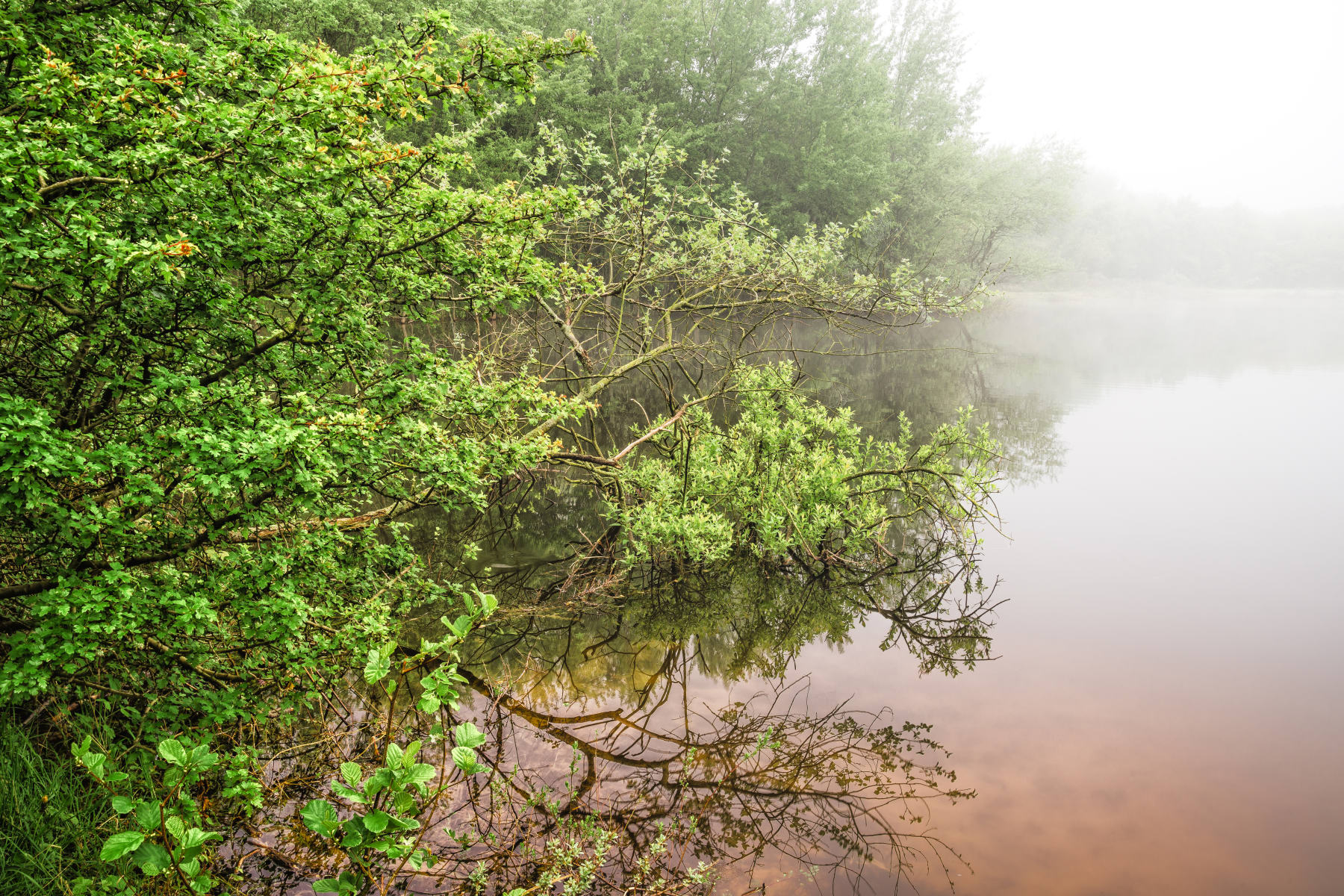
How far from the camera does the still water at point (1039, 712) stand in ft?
15.7

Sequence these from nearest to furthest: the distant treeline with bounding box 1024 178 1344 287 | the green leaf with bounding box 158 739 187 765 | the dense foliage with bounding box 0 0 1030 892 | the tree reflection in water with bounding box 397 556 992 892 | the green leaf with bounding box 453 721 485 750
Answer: the green leaf with bounding box 158 739 187 765, the green leaf with bounding box 453 721 485 750, the dense foliage with bounding box 0 0 1030 892, the tree reflection in water with bounding box 397 556 992 892, the distant treeline with bounding box 1024 178 1344 287

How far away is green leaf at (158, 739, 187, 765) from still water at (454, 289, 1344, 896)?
132 inches

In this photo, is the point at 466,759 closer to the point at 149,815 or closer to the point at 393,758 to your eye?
the point at 393,758

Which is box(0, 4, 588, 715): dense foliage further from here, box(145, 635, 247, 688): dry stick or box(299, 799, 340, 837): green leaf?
box(299, 799, 340, 837): green leaf

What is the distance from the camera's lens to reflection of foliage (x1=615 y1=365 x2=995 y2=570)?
8.90 metres

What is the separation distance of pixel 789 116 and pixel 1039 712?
103 ft

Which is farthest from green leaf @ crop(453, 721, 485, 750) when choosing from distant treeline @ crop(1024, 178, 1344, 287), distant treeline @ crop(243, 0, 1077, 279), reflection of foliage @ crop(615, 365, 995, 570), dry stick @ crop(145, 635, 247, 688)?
distant treeline @ crop(1024, 178, 1344, 287)

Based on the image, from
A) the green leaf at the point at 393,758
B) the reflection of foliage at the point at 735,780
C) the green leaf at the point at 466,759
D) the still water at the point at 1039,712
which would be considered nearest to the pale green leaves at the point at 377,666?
the green leaf at the point at 393,758

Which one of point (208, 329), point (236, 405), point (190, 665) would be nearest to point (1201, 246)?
point (208, 329)

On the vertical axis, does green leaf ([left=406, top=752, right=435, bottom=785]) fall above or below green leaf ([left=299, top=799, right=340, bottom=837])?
above

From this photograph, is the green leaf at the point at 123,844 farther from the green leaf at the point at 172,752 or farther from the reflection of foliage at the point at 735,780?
the reflection of foliage at the point at 735,780

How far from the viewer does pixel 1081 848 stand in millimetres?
4863

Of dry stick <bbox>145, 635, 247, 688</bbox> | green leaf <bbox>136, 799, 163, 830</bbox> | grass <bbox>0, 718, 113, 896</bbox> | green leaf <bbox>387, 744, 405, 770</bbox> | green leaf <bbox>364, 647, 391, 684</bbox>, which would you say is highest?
green leaf <bbox>364, 647, 391, 684</bbox>

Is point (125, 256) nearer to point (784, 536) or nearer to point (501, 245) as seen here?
point (501, 245)
